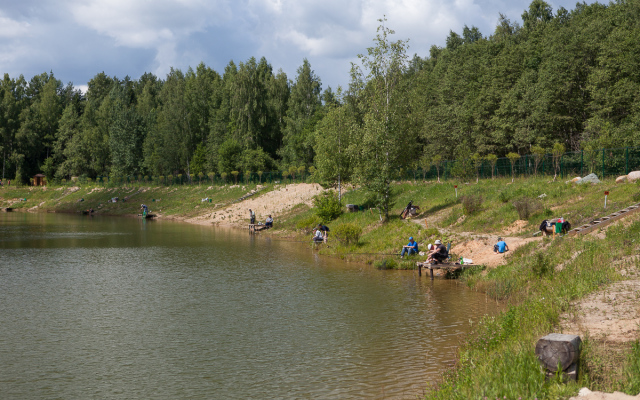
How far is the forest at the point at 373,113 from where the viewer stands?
45.6 metres

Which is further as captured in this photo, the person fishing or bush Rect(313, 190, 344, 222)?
bush Rect(313, 190, 344, 222)

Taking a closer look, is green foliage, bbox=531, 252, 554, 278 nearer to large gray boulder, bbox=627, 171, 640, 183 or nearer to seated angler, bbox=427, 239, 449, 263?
seated angler, bbox=427, 239, 449, 263

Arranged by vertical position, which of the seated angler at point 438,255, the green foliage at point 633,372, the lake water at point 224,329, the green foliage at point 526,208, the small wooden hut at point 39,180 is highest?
the small wooden hut at point 39,180

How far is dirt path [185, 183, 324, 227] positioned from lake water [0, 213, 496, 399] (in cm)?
3032

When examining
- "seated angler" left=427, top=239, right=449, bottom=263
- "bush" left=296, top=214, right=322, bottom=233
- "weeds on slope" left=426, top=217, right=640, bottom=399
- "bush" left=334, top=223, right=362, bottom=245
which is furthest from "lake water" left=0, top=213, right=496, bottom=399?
"bush" left=296, top=214, right=322, bottom=233

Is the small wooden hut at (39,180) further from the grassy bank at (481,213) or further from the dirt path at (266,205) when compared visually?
the grassy bank at (481,213)

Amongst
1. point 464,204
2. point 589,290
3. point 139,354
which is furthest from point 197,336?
point 464,204

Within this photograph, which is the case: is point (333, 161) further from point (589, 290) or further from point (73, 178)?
point (73, 178)

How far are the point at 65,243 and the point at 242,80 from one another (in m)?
55.1

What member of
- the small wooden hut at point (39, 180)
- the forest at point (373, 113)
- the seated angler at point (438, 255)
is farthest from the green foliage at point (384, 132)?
the small wooden hut at point (39, 180)

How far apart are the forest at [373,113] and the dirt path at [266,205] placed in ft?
12.5

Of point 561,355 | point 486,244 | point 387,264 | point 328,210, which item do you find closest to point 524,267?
point 486,244

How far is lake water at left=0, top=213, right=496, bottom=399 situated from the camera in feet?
43.8

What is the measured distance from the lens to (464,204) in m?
37.8
